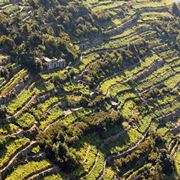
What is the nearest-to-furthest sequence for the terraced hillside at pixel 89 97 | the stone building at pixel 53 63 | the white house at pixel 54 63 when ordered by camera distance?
the terraced hillside at pixel 89 97, the stone building at pixel 53 63, the white house at pixel 54 63

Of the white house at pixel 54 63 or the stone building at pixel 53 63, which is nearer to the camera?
the stone building at pixel 53 63

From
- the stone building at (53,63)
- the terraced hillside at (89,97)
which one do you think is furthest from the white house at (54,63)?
the terraced hillside at (89,97)

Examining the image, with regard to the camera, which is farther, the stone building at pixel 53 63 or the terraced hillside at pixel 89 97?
the stone building at pixel 53 63

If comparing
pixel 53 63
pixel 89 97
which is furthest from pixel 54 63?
pixel 89 97

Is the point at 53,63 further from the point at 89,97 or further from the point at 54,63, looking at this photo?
the point at 89,97

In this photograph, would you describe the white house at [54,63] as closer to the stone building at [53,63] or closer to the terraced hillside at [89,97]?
Result: the stone building at [53,63]

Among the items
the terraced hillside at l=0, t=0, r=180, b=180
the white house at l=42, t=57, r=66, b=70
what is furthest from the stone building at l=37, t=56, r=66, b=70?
the terraced hillside at l=0, t=0, r=180, b=180

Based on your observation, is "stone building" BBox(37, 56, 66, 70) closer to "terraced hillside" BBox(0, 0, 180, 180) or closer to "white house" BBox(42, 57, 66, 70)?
"white house" BBox(42, 57, 66, 70)

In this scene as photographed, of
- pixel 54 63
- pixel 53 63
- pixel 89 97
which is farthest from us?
pixel 54 63

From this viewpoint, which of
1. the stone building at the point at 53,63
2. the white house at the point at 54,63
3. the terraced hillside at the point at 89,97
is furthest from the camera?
the white house at the point at 54,63
